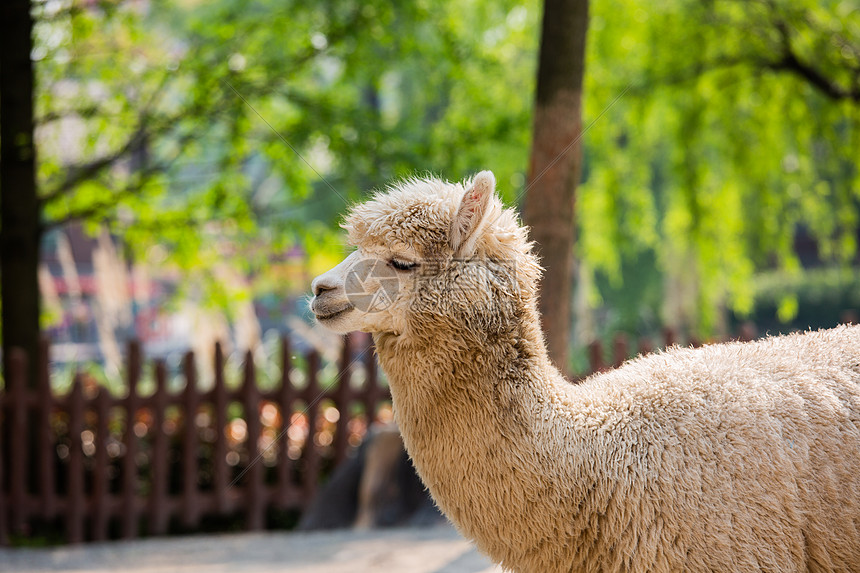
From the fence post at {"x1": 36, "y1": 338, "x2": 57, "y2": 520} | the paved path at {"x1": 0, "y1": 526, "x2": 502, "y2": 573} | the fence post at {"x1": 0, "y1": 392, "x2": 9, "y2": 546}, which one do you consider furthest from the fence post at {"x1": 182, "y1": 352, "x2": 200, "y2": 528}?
the fence post at {"x1": 0, "y1": 392, "x2": 9, "y2": 546}

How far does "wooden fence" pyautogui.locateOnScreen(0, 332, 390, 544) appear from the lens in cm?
680

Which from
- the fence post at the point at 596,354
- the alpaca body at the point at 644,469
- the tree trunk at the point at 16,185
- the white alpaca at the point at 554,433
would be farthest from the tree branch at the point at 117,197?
the alpaca body at the point at 644,469

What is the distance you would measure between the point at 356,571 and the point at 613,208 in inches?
210

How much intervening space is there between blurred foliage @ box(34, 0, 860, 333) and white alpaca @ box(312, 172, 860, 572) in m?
4.52

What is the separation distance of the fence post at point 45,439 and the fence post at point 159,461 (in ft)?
2.86

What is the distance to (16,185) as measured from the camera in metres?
7.18

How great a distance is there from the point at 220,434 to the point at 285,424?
0.61 m

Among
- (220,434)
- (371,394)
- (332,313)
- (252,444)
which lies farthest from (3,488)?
(332,313)

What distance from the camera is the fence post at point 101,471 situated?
683cm

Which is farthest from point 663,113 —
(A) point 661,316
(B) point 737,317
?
(B) point 737,317

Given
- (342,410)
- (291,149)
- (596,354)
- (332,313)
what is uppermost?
(291,149)

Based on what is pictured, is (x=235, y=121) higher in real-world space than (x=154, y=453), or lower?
higher

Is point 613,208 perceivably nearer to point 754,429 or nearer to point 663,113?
point 663,113

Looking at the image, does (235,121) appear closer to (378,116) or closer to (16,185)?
(378,116)
